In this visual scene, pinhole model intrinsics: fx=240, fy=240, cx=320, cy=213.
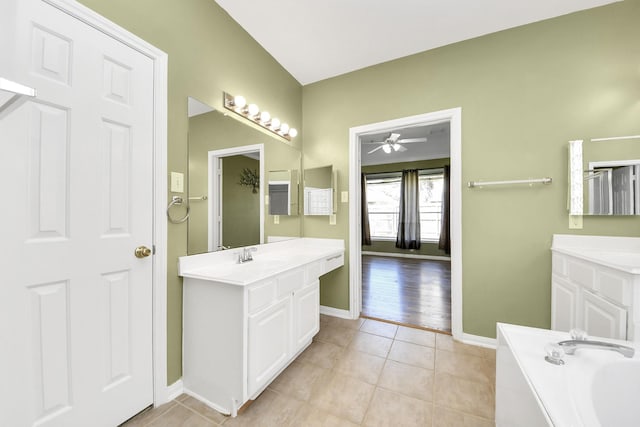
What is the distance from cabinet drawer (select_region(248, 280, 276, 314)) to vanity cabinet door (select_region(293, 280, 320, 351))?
29cm

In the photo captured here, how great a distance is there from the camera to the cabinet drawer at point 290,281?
1.62 metres

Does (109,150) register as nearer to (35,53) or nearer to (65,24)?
(35,53)

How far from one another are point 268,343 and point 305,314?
46 centimetres

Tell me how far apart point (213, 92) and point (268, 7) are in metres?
0.79

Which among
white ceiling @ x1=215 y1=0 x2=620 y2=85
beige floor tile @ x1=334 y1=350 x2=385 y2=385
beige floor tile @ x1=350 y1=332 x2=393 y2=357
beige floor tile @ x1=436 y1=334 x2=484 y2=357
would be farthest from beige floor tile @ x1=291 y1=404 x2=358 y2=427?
white ceiling @ x1=215 y1=0 x2=620 y2=85

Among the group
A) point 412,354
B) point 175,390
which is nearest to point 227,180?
point 175,390

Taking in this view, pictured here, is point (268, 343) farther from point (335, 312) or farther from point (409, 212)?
point (409, 212)

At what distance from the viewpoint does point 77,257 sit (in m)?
1.13

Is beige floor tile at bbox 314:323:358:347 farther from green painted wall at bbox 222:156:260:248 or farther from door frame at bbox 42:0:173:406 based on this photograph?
door frame at bbox 42:0:173:406

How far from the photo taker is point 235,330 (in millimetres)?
1331

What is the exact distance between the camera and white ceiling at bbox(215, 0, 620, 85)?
182cm

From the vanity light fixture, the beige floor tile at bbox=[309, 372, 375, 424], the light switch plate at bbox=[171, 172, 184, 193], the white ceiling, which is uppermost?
the white ceiling

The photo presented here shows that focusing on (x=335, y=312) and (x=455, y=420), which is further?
(x=335, y=312)

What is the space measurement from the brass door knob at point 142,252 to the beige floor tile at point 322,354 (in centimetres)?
135
